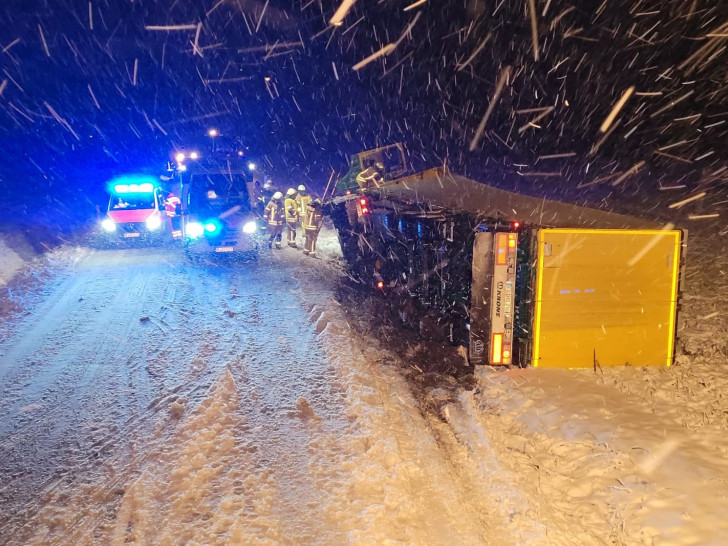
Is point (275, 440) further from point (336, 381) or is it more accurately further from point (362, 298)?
point (362, 298)

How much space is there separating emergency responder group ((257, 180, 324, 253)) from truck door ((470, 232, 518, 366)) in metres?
7.12

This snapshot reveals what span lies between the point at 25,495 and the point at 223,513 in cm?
175

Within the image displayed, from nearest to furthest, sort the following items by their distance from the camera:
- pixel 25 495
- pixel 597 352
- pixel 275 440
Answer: pixel 25 495 < pixel 275 440 < pixel 597 352

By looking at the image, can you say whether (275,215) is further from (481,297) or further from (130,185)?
(481,297)

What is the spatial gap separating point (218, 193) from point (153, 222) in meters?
3.73

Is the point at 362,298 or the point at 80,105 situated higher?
the point at 80,105

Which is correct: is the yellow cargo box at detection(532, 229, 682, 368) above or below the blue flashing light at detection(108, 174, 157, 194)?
below

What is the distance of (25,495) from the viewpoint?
390cm

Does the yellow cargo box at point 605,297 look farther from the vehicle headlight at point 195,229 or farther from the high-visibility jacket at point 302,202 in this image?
the vehicle headlight at point 195,229

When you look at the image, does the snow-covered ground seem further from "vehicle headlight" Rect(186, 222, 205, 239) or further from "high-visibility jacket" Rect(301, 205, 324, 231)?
"vehicle headlight" Rect(186, 222, 205, 239)

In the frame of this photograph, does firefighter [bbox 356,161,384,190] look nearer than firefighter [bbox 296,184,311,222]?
Yes

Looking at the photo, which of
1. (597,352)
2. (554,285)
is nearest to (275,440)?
(554,285)

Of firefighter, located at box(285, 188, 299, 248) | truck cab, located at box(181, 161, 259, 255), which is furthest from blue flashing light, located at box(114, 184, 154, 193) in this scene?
firefighter, located at box(285, 188, 299, 248)

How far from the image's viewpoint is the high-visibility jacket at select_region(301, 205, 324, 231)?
41.2 ft
